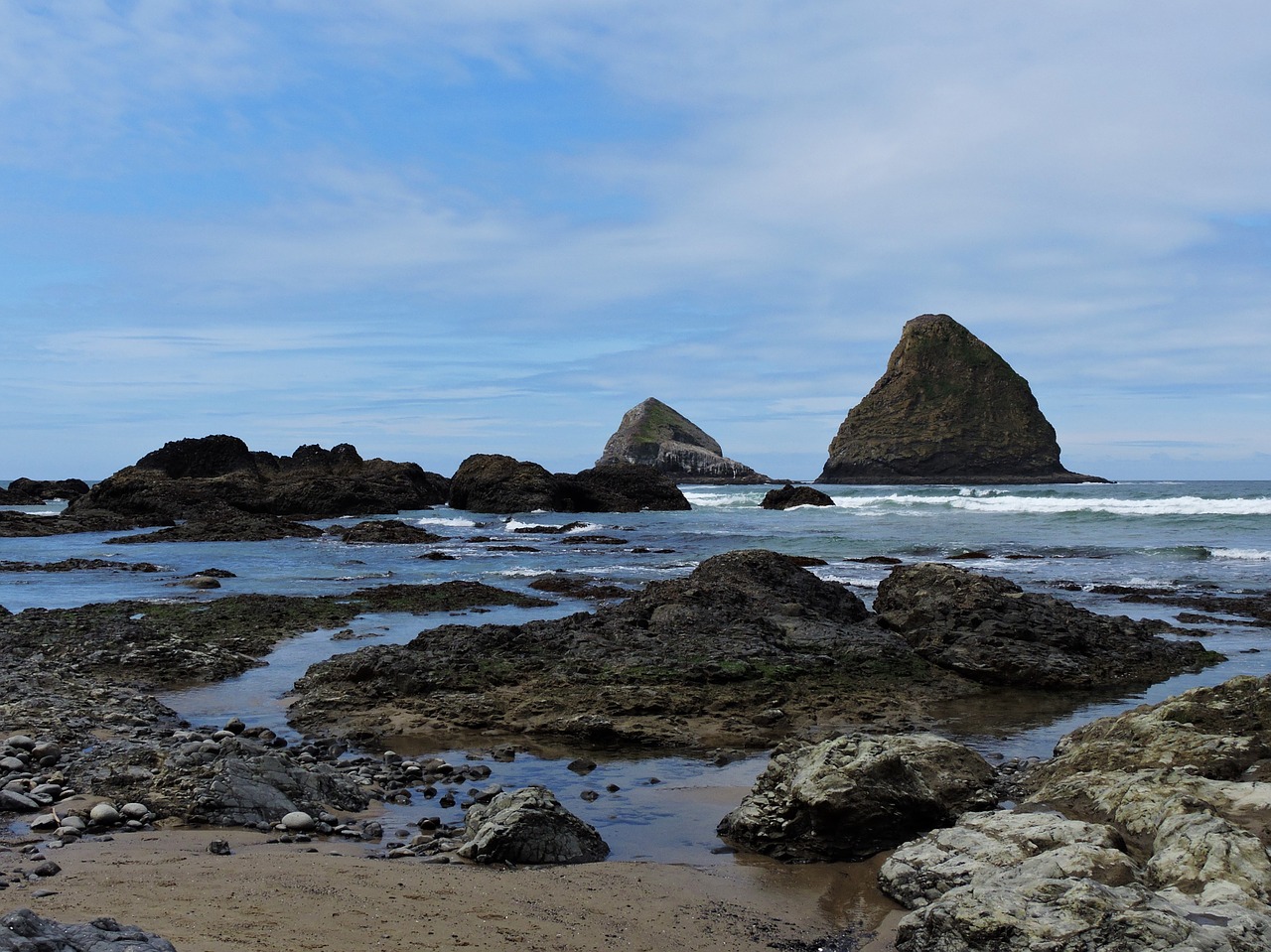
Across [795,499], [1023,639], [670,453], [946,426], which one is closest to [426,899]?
[1023,639]

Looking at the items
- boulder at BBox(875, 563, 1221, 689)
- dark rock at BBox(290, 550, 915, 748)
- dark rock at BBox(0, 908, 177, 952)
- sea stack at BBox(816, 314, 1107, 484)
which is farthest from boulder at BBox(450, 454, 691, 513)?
sea stack at BBox(816, 314, 1107, 484)

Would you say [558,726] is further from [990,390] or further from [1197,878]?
[990,390]

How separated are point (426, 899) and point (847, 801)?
2.81m

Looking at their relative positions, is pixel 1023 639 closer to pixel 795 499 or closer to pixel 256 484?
pixel 256 484

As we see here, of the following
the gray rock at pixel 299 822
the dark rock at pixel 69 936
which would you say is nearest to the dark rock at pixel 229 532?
the gray rock at pixel 299 822

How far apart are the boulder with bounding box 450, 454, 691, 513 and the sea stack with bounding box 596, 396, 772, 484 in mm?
58016

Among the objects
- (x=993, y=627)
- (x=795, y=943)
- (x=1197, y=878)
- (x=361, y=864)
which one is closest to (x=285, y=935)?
(x=361, y=864)

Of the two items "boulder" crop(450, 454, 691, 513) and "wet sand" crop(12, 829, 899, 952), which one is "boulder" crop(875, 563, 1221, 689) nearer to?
"wet sand" crop(12, 829, 899, 952)

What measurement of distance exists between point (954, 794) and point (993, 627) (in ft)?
19.4

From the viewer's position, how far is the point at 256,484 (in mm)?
57594

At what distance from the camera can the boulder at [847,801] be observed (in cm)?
642

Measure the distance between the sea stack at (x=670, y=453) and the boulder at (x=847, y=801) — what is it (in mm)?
120581

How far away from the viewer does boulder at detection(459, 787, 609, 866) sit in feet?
19.8

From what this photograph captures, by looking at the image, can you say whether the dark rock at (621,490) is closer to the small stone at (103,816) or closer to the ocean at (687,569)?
the ocean at (687,569)
